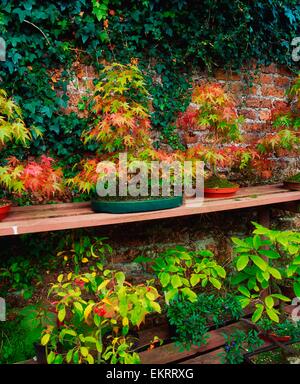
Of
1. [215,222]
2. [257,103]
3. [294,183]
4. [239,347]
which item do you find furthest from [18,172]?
[257,103]

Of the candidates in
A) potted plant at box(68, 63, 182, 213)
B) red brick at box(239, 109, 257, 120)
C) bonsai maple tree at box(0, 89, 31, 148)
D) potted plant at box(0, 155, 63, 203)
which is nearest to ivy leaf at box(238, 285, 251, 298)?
potted plant at box(68, 63, 182, 213)

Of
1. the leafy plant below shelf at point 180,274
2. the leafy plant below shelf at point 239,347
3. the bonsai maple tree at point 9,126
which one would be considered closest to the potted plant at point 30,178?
the bonsai maple tree at point 9,126

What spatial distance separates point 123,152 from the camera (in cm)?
205

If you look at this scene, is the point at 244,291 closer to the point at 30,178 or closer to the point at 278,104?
the point at 30,178

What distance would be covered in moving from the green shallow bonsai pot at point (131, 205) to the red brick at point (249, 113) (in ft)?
4.47

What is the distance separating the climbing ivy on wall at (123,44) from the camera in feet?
7.25

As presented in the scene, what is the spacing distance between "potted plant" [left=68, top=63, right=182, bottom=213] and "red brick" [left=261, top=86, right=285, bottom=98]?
4.96ft

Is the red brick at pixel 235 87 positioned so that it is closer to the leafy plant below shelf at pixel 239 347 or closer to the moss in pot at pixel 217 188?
the moss in pot at pixel 217 188

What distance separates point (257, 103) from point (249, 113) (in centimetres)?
13

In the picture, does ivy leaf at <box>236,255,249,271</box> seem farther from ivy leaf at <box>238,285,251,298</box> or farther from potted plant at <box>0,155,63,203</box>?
potted plant at <box>0,155,63,203</box>

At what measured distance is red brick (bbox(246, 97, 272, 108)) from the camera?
311 centimetres

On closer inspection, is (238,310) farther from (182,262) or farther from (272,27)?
(272,27)
